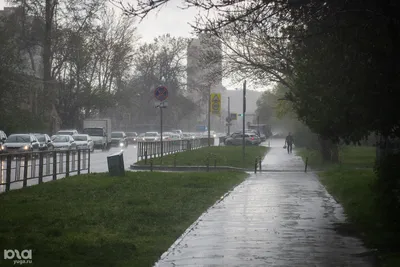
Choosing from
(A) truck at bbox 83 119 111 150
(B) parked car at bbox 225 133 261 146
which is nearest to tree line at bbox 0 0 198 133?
(A) truck at bbox 83 119 111 150

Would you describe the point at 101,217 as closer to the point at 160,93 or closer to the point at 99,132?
the point at 160,93

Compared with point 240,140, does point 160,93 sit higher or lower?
higher

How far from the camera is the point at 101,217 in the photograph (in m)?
13.6

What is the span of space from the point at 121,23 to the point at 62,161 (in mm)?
49152

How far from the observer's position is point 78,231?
463 inches

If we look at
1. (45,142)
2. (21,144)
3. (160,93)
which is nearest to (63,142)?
(45,142)

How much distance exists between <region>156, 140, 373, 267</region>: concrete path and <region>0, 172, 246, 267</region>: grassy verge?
0.41 metres

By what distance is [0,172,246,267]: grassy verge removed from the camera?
9.84 metres

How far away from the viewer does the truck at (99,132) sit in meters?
63.2

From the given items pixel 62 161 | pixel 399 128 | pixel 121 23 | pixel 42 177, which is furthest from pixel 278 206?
pixel 121 23

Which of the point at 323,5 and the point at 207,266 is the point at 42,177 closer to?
the point at 323,5

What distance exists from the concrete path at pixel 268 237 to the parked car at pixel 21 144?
89.3ft

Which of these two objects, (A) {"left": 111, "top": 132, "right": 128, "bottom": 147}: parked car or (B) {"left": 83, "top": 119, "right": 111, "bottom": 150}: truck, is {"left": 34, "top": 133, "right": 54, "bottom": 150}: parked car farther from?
(A) {"left": 111, "top": 132, "right": 128, "bottom": 147}: parked car

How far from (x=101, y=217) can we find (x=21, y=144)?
31488mm
